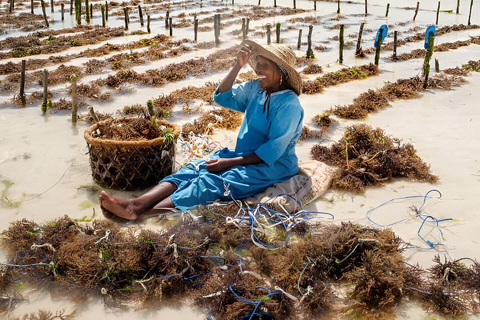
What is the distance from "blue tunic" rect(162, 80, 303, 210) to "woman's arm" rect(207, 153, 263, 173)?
4cm

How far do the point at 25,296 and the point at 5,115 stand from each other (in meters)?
4.47

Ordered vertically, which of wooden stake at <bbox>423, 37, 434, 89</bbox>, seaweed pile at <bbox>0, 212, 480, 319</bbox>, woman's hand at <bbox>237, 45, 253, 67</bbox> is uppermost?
woman's hand at <bbox>237, 45, 253, 67</bbox>

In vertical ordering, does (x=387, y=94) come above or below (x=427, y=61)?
below

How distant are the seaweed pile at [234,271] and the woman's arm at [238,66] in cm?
135

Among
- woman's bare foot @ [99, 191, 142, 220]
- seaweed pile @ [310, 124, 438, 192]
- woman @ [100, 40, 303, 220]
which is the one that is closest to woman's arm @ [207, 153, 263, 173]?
woman @ [100, 40, 303, 220]

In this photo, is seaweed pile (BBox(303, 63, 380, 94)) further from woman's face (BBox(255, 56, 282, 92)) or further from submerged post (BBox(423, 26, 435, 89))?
woman's face (BBox(255, 56, 282, 92))

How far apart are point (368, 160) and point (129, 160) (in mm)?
2361

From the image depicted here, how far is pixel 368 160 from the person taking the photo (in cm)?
449

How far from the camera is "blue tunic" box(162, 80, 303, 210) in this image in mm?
Answer: 3584

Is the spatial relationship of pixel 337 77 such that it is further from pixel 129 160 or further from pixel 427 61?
pixel 129 160

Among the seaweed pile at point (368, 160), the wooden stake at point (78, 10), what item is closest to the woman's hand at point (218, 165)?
the seaweed pile at point (368, 160)

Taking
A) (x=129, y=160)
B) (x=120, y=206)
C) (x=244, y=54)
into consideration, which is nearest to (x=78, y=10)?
(x=129, y=160)

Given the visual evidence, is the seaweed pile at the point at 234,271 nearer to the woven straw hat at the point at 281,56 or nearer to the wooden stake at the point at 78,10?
the woven straw hat at the point at 281,56

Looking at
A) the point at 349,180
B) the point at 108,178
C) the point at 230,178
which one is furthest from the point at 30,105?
the point at 349,180
